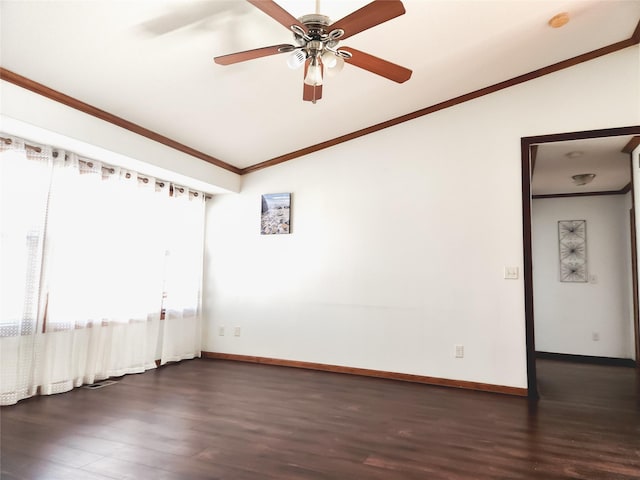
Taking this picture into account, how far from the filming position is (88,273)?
3.78 m

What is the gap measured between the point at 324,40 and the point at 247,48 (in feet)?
3.34

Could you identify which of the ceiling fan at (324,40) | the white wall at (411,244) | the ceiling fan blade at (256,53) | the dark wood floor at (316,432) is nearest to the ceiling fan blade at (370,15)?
the ceiling fan at (324,40)

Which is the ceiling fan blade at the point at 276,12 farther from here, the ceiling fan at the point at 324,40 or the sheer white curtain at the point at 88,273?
the sheer white curtain at the point at 88,273

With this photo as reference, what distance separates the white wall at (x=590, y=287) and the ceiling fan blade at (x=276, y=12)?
5.41 m

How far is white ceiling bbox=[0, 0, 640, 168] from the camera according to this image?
246cm

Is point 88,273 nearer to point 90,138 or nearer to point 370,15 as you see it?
point 90,138

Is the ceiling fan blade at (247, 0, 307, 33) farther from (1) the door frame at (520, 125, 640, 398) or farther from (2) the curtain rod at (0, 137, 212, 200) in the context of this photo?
(1) the door frame at (520, 125, 640, 398)

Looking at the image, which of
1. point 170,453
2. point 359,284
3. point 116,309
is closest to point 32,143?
point 116,309

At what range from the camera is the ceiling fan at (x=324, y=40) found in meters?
1.86

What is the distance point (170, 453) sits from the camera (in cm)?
229

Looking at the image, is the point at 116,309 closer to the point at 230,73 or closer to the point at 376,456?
the point at 230,73

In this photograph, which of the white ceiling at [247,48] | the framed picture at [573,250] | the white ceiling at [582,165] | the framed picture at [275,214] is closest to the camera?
the white ceiling at [247,48]

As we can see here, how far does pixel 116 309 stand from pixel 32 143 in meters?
1.73

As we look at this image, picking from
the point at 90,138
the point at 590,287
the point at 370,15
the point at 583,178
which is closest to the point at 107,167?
the point at 90,138
